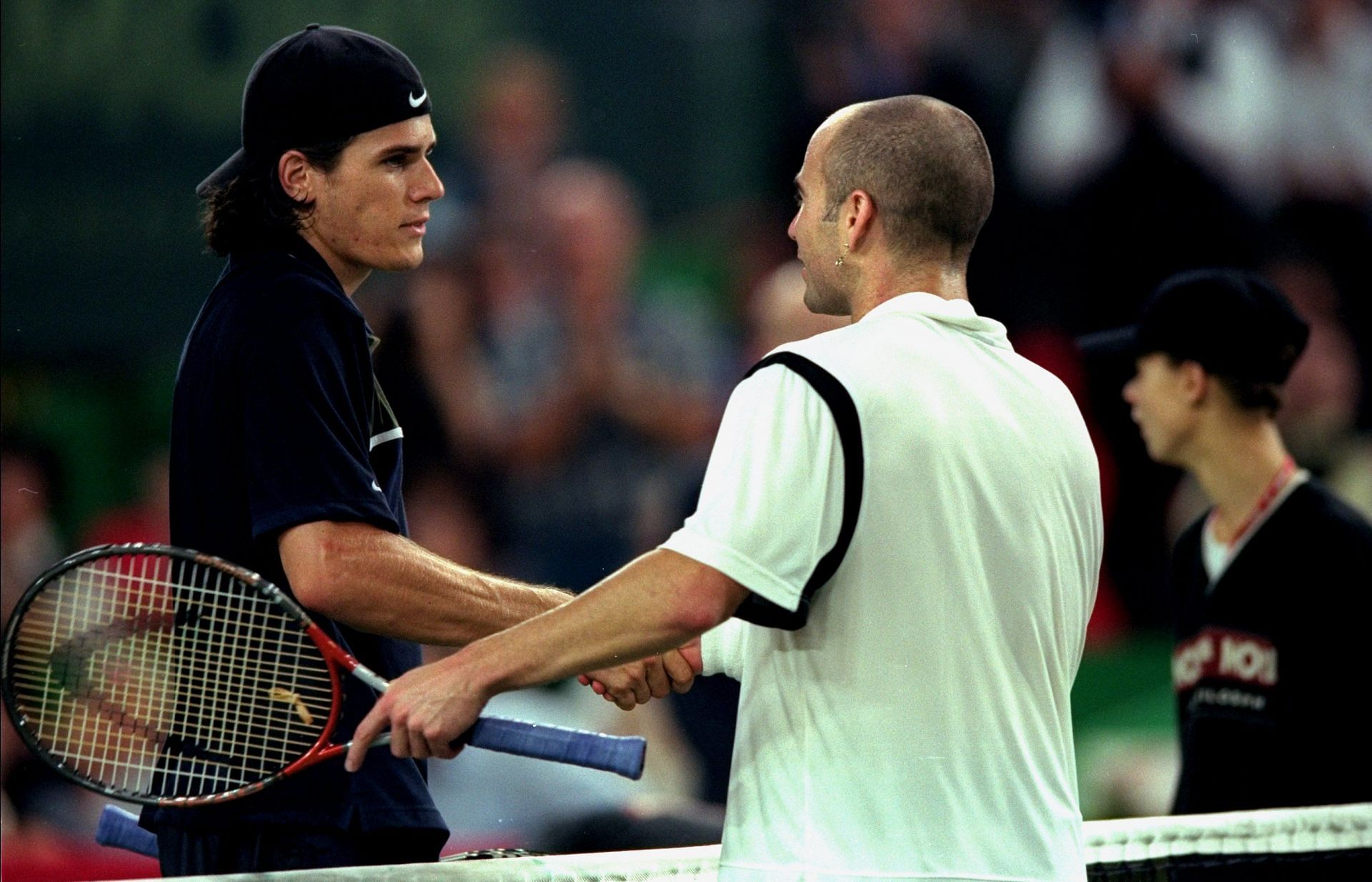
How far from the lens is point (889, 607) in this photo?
7.94 feet

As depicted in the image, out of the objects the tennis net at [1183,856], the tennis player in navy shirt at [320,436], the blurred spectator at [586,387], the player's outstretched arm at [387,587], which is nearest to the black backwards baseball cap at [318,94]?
the tennis player in navy shirt at [320,436]

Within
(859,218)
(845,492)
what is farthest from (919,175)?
(845,492)

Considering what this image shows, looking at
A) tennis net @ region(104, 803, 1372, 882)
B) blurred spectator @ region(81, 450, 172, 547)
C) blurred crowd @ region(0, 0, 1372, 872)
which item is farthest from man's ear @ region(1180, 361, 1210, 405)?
blurred spectator @ region(81, 450, 172, 547)

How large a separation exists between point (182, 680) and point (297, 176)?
0.80 metres

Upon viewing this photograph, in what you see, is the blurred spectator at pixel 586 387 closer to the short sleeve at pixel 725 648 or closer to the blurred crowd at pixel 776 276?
the blurred crowd at pixel 776 276

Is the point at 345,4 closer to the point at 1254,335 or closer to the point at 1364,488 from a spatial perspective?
the point at 1254,335

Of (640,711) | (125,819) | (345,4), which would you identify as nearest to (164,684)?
(125,819)

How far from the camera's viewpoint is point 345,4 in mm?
7414

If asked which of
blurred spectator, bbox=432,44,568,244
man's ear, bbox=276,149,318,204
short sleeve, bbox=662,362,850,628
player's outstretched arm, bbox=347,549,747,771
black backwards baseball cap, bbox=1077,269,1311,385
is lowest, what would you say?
player's outstretched arm, bbox=347,549,747,771

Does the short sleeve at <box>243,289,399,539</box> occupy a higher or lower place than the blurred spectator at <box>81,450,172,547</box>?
lower

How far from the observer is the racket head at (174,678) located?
259cm

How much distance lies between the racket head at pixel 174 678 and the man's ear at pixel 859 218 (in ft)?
3.07

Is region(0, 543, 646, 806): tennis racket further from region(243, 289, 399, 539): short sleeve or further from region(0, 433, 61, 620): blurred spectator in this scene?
region(0, 433, 61, 620): blurred spectator

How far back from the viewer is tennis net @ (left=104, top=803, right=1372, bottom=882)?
9.27ft
